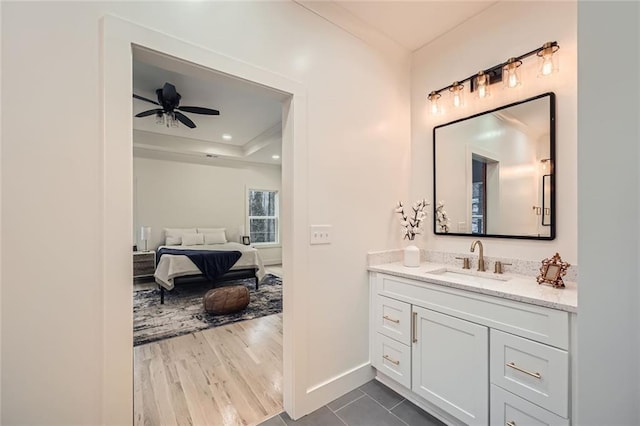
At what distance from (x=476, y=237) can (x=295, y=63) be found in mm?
1831

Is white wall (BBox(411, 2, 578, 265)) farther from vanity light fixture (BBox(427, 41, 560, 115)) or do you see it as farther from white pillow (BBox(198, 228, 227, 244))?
white pillow (BBox(198, 228, 227, 244))

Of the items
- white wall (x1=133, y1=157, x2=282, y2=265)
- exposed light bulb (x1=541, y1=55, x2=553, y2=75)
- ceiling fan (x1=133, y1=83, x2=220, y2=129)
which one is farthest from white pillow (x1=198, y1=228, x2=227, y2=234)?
exposed light bulb (x1=541, y1=55, x2=553, y2=75)

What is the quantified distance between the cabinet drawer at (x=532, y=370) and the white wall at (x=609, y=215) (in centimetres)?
88

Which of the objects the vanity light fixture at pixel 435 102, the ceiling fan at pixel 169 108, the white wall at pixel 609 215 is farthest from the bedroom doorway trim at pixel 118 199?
the ceiling fan at pixel 169 108

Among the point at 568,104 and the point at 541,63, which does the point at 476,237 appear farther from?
the point at 541,63

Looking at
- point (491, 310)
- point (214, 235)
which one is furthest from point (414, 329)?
point (214, 235)

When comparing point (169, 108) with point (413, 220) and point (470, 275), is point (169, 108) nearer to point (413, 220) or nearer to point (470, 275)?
point (413, 220)

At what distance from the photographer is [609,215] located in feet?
1.71

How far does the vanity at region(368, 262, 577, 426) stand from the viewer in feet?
4.08

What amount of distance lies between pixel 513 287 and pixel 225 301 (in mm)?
3190

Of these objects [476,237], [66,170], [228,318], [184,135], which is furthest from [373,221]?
[184,135]

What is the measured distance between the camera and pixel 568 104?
163 centimetres

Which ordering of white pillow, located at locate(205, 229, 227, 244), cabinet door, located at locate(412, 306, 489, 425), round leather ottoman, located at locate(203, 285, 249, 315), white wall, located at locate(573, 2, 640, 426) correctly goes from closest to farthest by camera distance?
white wall, located at locate(573, 2, 640, 426) → cabinet door, located at locate(412, 306, 489, 425) → round leather ottoman, located at locate(203, 285, 249, 315) → white pillow, located at locate(205, 229, 227, 244)

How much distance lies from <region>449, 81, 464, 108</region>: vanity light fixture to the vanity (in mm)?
1319
